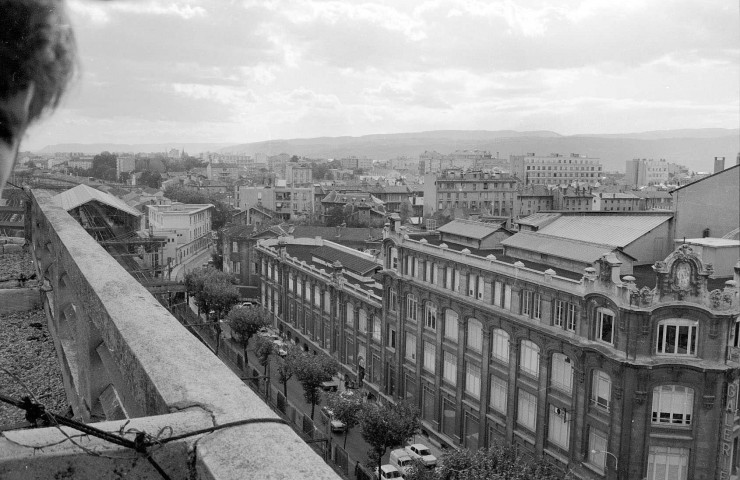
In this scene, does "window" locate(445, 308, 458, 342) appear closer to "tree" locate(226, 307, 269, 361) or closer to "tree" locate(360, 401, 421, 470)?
"tree" locate(360, 401, 421, 470)

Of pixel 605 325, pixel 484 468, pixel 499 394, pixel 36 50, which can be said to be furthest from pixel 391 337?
pixel 36 50

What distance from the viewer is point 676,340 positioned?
18.0m

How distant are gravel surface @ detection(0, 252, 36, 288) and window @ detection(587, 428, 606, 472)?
14.9 m

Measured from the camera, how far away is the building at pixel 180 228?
54.7 meters

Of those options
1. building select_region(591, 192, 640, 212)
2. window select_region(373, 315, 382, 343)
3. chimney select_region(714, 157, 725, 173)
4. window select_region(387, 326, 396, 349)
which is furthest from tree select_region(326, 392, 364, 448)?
building select_region(591, 192, 640, 212)

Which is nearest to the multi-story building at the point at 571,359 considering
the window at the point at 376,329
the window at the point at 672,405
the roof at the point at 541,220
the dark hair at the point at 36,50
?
the window at the point at 672,405

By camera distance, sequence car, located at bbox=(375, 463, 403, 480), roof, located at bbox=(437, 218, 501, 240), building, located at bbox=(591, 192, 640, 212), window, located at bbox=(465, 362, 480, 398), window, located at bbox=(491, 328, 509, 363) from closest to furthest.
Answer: car, located at bbox=(375, 463, 403, 480) → window, located at bbox=(491, 328, 509, 363) → window, located at bbox=(465, 362, 480, 398) → roof, located at bbox=(437, 218, 501, 240) → building, located at bbox=(591, 192, 640, 212)

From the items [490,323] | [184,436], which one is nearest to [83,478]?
[184,436]

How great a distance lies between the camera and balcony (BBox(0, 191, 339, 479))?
2385 millimetres

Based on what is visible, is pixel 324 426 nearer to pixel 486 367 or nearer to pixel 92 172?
pixel 486 367

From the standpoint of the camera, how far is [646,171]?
12481 centimetres

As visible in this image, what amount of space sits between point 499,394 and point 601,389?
4362 millimetres

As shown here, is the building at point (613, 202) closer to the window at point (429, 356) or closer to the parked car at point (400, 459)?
the window at point (429, 356)

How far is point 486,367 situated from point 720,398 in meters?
7.33
